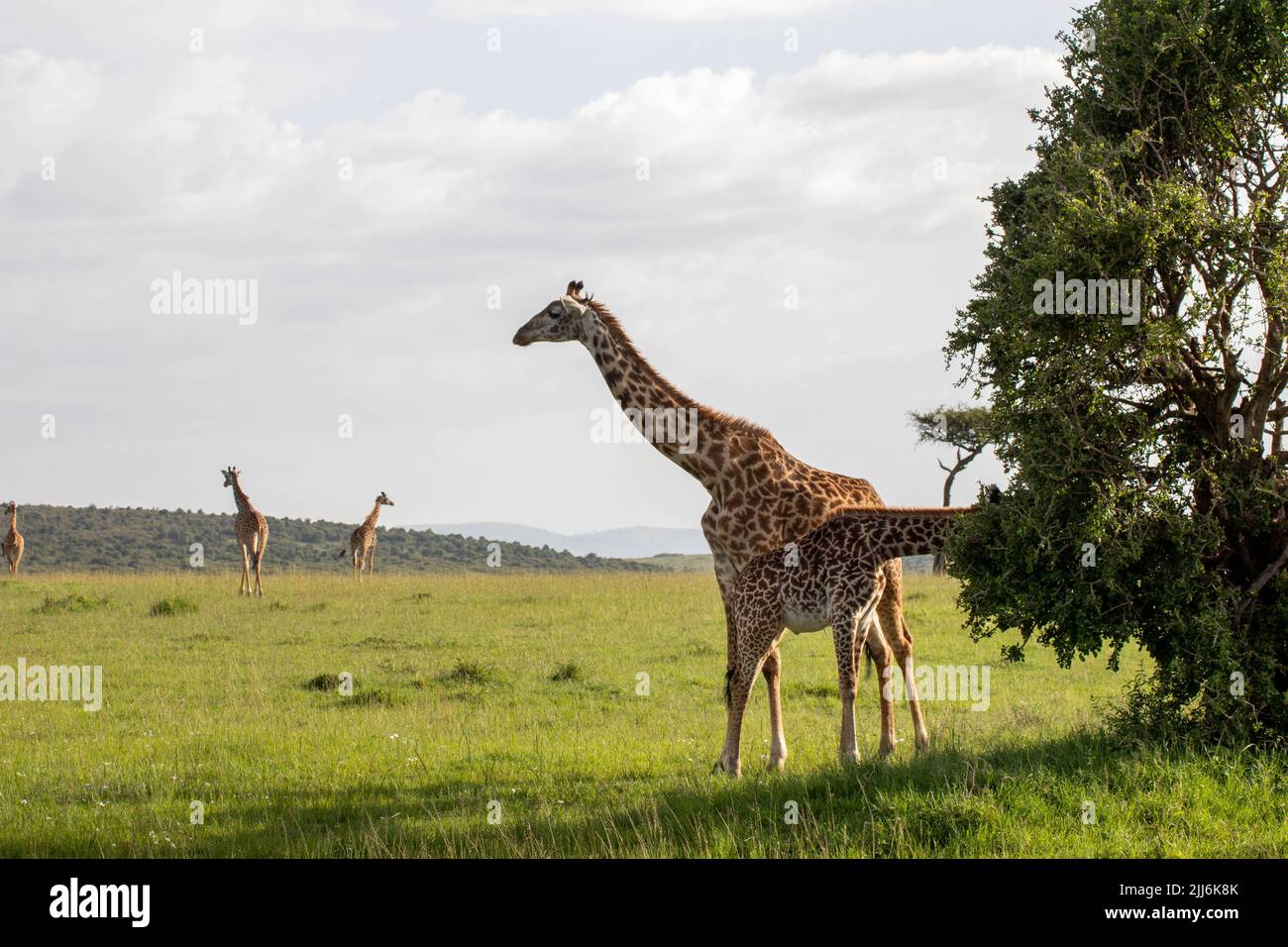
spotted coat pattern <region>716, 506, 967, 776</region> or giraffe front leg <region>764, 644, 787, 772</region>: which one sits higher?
spotted coat pattern <region>716, 506, 967, 776</region>

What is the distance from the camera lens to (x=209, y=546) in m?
70.2

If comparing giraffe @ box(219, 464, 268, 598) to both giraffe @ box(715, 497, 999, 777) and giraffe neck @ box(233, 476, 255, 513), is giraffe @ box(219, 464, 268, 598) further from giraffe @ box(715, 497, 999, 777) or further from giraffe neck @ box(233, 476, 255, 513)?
giraffe @ box(715, 497, 999, 777)

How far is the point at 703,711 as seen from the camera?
14586 mm

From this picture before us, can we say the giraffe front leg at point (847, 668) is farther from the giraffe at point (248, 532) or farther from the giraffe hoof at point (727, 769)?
the giraffe at point (248, 532)

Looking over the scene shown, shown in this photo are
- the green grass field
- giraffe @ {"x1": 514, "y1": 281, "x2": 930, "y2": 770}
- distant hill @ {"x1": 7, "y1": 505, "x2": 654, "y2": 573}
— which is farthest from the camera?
distant hill @ {"x1": 7, "y1": 505, "x2": 654, "y2": 573}

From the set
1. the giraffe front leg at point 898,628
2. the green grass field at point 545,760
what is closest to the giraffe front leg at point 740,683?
the green grass field at point 545,760

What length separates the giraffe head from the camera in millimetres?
12625

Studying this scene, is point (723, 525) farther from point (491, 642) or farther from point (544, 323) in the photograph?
point (491, 642)

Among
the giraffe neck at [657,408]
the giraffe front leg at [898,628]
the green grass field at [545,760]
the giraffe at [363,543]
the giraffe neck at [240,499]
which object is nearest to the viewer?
the green grass field at [545,760]

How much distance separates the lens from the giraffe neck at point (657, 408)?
1238 cm

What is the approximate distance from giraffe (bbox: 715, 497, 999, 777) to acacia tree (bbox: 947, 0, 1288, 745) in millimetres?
525

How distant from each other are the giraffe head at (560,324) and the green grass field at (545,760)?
394 centimetres

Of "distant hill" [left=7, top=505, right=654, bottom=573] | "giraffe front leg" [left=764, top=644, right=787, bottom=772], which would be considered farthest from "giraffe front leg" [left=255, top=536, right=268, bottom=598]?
"distant hill" [left=7, top=505, right=654, bottom=573]

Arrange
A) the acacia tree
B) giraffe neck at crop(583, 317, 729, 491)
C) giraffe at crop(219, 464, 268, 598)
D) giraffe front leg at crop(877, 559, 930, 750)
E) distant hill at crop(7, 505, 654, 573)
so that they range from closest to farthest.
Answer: the acacia tree, giraffe front leg at crop(877, 559, 930, 750), giraffe neck at crop(583, 317, 729, 491), giraffe at crop(219, 464, 268, 598), distant hill at crop(7, 505, 654, 573)
